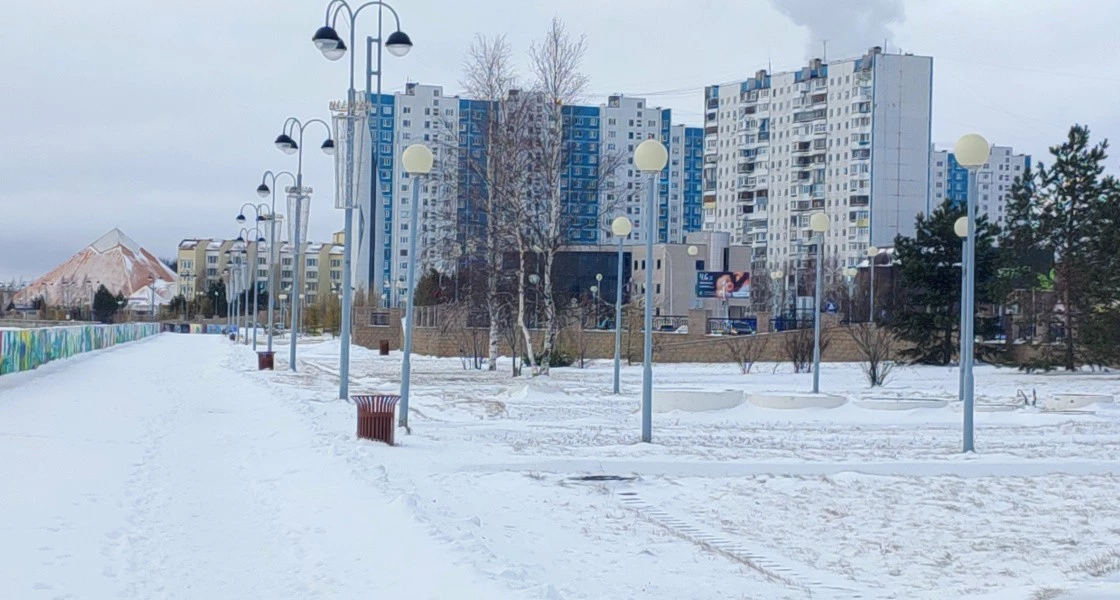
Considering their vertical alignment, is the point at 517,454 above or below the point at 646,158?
below

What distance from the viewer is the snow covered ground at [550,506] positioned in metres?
7.53

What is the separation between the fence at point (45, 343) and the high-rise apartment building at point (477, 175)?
39.5 feet

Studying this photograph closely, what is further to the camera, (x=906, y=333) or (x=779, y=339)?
(x=779, y=339)

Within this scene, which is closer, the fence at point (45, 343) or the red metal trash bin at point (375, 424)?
the red metal trash bin at point (375, 424)

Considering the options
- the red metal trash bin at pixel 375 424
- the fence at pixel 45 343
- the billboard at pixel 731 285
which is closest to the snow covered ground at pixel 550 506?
the red metal trash bin at pixel 375 424

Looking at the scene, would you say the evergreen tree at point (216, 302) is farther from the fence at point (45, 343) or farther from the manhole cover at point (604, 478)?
the manhole cover at point (604, 478)

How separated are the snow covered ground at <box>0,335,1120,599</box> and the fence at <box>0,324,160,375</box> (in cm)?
1277

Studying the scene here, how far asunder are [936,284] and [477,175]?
17402 millimetres

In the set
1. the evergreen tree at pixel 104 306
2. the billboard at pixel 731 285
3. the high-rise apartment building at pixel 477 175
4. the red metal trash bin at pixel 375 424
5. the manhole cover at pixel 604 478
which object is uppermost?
the high-rise apartment building at pixel 477 175

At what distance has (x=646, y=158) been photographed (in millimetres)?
15906

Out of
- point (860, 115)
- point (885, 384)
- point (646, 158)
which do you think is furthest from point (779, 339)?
point (860, 115)

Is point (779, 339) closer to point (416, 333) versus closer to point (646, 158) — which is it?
point (416, 333)

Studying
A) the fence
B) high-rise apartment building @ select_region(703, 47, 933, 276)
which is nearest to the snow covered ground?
the fence

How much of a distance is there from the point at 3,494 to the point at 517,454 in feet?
19.5
